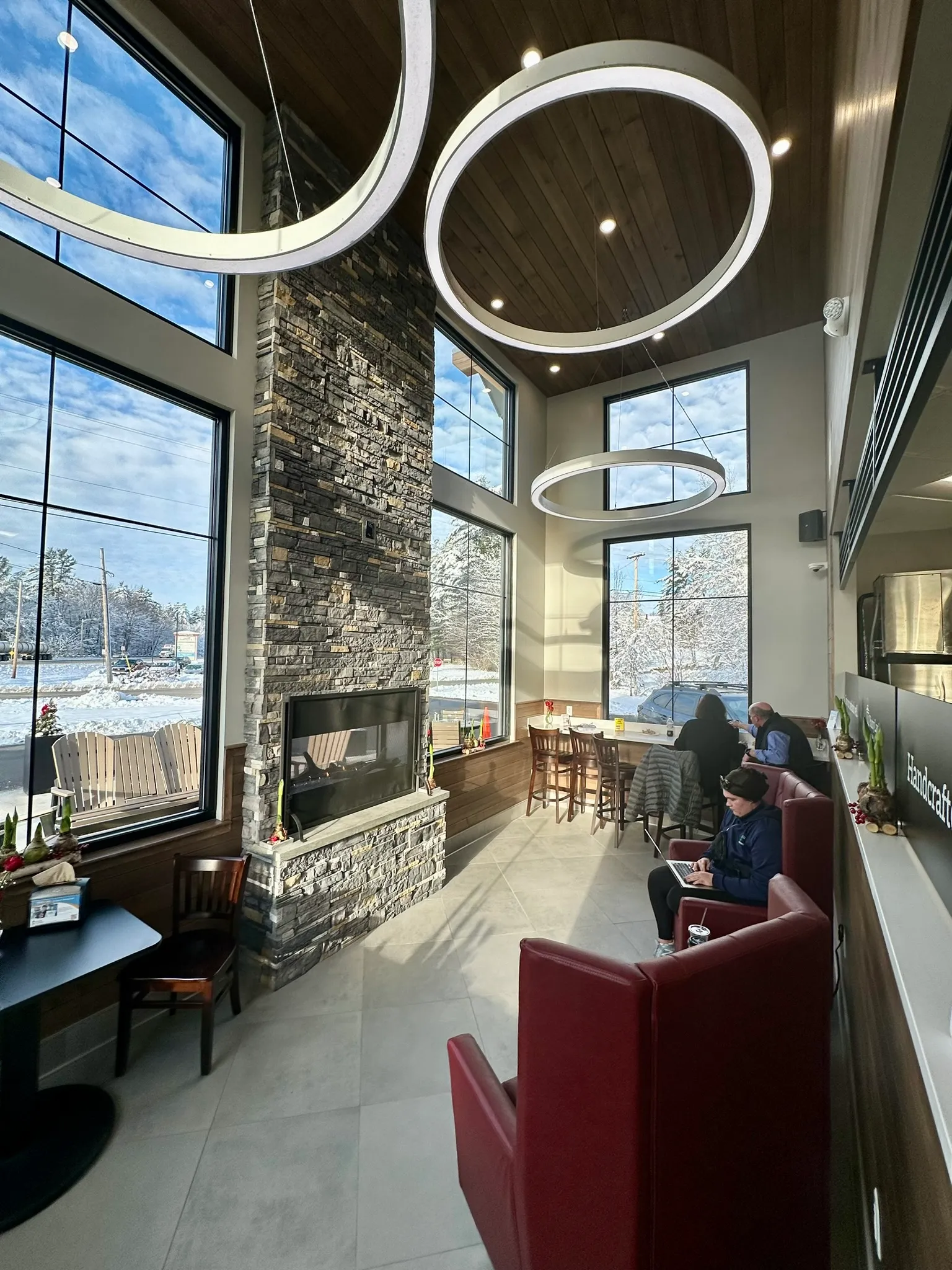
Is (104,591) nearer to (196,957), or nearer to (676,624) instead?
(196,957)

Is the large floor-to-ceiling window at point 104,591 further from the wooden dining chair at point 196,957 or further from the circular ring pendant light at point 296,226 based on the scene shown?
the circular ring pendant light at point 296,226

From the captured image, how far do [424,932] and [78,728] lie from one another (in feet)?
8.19

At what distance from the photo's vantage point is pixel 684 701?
669cm

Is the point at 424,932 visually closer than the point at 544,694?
Yes

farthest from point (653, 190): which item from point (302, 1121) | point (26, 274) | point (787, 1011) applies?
point (302, 1121)

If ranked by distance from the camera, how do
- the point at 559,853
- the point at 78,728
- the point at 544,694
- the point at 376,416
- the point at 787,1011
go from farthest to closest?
1. the point at 544,694
2. the point at 559,853
3. the point at 376,416
4. the point at 78,728
5. the point at 787,1011

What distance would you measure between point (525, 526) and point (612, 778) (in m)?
3.39

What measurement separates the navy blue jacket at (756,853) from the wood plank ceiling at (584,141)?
3866 mm

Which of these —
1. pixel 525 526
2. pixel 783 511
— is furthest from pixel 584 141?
pixel 783 511

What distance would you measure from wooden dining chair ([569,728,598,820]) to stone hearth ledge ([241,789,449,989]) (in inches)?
88.9

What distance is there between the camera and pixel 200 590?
3.31 m

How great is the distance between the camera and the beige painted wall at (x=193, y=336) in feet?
8.34

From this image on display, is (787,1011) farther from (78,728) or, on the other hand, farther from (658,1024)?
(78,728)

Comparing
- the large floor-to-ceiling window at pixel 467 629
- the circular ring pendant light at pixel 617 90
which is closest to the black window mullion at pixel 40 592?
the circular ring pendant light at pixel 617 90
